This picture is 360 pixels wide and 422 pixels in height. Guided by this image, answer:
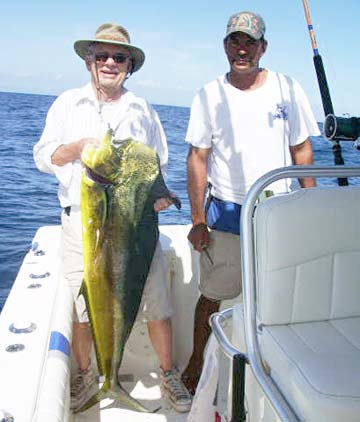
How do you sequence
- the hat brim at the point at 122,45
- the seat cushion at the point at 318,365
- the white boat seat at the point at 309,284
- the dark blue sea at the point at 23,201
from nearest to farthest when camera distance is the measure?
the seat cushion at the point at 318,365 < the white boat seat at the point at 309,284 < the hat brim at the point at 122,45 < the dark blue sea at the point at 23,201

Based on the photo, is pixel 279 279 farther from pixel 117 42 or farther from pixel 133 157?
pixel 117 42

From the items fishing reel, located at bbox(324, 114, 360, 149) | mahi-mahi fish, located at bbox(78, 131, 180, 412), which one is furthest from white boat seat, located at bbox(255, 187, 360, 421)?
mahi-mahi fish, located at bbox(78, 131, 180, 412)

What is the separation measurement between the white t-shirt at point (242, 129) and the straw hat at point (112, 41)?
0.38 meters

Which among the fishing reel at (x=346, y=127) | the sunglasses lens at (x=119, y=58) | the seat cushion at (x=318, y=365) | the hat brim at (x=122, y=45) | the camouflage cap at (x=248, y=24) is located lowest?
the seat cushion at (x=318, y=365)

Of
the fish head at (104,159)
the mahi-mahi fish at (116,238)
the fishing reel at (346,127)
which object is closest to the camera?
the fishing reel at (346,127)

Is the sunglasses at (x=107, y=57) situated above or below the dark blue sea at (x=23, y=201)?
above

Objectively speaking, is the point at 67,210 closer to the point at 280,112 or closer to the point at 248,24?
the point at 280,112

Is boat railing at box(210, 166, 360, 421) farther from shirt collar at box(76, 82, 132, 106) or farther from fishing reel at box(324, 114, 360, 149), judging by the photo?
shirt collar at box(76, 82, 132, 106)

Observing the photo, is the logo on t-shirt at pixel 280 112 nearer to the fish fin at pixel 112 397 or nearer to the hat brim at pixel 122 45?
the hat brim at pixel 122 45

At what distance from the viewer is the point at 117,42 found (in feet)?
8.03

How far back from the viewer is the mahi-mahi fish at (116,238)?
2344mm

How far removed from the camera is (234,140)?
2.72 metres

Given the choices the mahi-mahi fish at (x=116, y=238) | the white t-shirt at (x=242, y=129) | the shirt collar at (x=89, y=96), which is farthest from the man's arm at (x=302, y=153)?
the shirt collar at (x=89, y=96)

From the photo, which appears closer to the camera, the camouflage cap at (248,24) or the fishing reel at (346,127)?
the fishing reel at (346,127)
